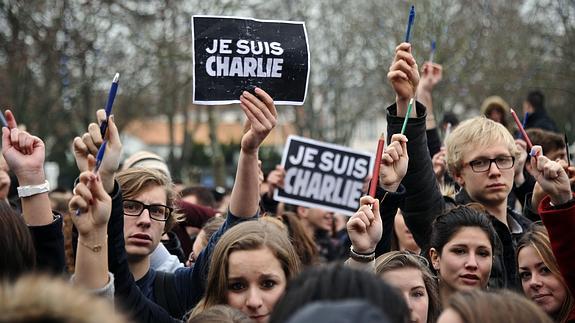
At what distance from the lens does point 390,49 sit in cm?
3189

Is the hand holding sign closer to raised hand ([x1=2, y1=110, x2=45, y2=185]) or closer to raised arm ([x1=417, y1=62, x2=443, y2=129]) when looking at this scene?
raised arm ([x1=417, y1=62, x2=443, y2=129])

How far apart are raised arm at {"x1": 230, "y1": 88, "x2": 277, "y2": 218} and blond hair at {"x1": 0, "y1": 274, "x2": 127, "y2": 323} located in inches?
84.4

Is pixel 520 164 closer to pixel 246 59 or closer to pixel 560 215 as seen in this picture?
pixel 560 215

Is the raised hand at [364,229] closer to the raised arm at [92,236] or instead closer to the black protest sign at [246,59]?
the black protest sign at [246,59]

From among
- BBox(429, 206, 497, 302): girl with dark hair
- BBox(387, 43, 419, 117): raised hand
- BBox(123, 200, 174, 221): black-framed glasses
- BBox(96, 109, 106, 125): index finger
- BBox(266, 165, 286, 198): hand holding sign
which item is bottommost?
BBox(266, 165, 286, 198): hand holding sign

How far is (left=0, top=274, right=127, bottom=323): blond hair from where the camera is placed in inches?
77.5

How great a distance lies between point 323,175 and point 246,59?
10.7 ft

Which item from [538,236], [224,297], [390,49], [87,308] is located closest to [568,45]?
[390,49]

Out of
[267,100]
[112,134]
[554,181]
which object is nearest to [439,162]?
[554,181]

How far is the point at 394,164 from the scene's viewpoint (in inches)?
182

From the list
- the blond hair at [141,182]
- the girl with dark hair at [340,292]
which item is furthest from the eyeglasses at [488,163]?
the girl with dark hair at [340,292]

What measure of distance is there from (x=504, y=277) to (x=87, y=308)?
10.5ft

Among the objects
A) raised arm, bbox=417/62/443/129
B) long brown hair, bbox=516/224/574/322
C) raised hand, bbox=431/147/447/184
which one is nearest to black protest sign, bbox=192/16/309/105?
long brown hair, bbox=516/224/574/322

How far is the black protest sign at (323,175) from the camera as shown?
24.7ft
